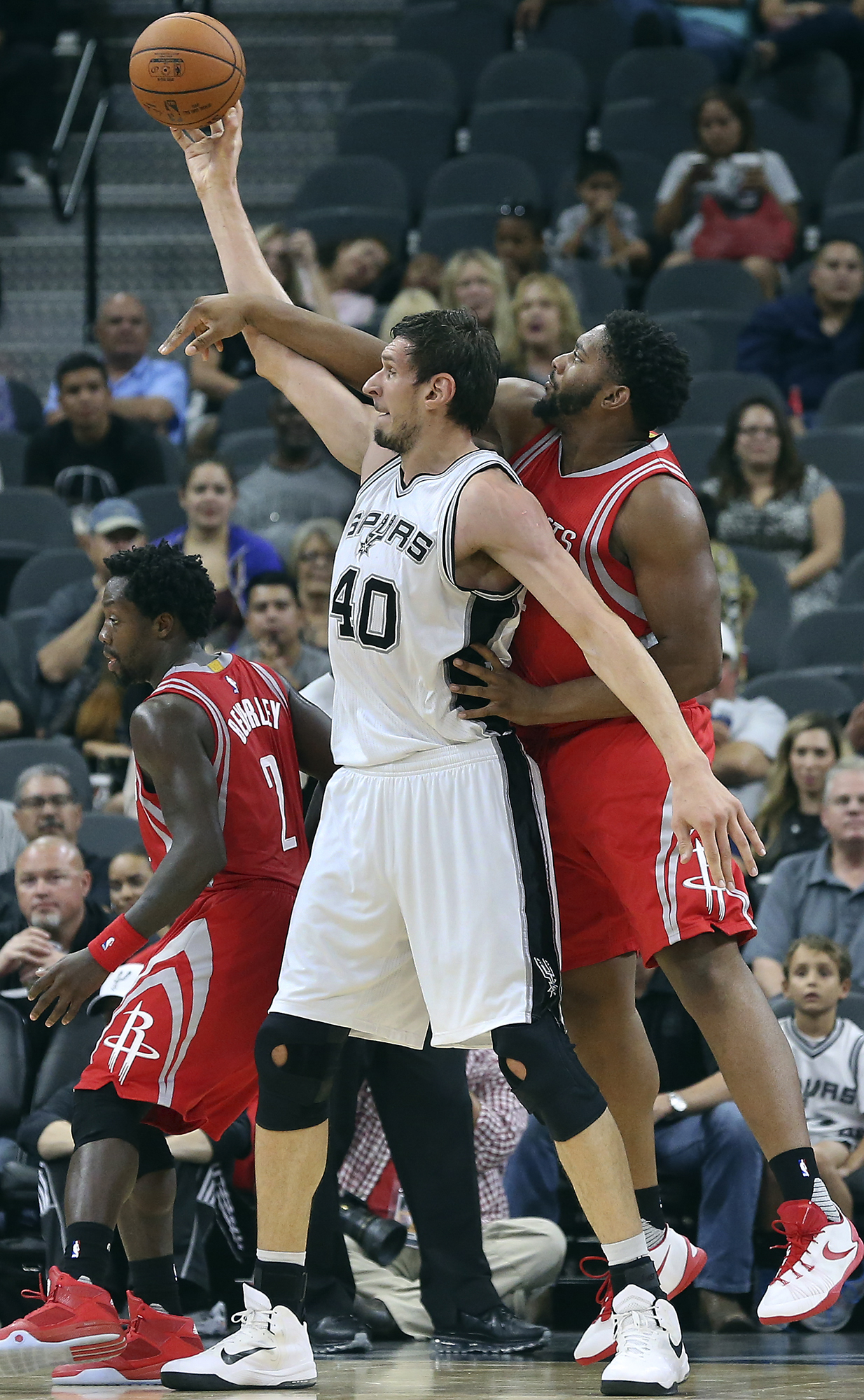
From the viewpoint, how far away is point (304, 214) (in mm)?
11234

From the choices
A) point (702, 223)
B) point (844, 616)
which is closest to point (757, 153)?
point (702, 223)

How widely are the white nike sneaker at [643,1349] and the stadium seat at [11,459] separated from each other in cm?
753

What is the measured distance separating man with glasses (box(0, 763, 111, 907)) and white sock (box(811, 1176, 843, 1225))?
3.66 m

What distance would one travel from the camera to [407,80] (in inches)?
479

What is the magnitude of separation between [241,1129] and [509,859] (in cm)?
258

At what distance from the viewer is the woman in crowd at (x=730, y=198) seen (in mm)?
10461

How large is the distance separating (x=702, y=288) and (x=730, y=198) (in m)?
0.72

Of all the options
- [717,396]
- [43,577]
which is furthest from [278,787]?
[717,396]

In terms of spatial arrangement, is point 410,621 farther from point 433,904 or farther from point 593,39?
point 593,39

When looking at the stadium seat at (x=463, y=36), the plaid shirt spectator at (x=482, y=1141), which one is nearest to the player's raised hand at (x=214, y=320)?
the plaid shirt spectator at (x=482, y=1141)

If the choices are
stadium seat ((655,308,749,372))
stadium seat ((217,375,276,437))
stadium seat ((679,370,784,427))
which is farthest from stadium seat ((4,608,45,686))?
stadium seat ((655,308,749,372))

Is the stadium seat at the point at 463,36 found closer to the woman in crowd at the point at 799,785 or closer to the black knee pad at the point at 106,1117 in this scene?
the woman in crowd at the point at 799,785

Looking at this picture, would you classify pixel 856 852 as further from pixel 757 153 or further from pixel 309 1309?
pixel 757 153

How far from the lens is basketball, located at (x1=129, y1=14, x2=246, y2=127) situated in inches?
172
